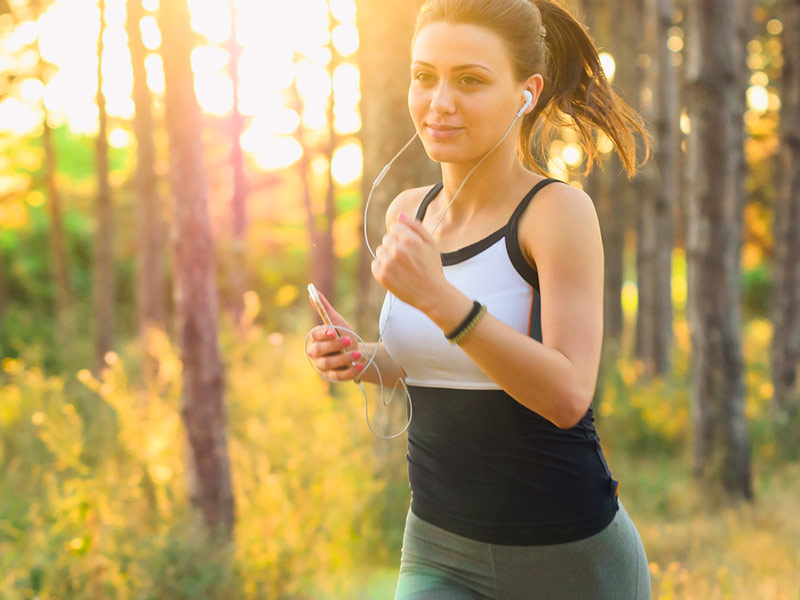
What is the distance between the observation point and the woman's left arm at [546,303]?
159 centimetres

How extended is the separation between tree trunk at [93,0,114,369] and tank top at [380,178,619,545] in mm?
10541

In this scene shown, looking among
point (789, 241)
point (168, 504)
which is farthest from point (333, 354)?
point (789, 241)

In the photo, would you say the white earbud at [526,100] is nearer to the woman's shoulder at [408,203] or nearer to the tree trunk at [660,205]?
the woman's shoulder at [408,203]

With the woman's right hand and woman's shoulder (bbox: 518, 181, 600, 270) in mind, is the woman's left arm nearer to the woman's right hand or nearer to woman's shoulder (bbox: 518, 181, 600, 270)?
woman's shoulder (bbox: 518, 181, 600, 270)

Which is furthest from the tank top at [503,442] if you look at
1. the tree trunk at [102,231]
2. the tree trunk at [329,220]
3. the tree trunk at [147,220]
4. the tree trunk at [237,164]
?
the tree trunk at [237,164]

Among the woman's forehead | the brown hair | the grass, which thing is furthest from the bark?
the woman's forehead

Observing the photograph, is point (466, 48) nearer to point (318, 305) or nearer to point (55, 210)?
point (318, 305)

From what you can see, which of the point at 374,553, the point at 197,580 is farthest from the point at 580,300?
the point at 374,553

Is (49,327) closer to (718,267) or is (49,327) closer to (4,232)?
(4,232)

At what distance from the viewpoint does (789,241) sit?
968cm

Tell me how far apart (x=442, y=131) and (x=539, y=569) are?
102 centimetres

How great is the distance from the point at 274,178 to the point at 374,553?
26.2 metres

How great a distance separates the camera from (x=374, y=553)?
17.0 feet

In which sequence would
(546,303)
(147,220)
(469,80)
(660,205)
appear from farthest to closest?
1. (660,205)
2. (147,220)
3. (469,80)
4. (546,303)
